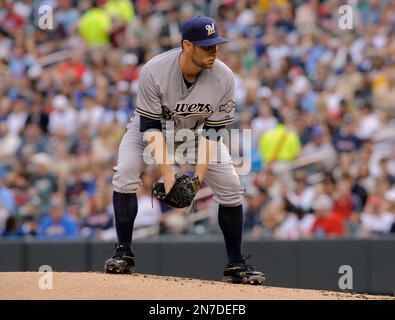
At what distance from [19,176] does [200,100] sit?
226 inches

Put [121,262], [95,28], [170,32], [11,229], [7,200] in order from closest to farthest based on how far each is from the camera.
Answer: [121,262] < [11,229] < [7,200] < [170,32] < [95,28]

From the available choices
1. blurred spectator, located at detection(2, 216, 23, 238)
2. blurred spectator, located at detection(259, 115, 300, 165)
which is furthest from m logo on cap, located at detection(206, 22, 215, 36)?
blurred spectator, located at detection(259, 115, 300, 165)

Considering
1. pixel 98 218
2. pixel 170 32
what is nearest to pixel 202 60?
pixel 98 218

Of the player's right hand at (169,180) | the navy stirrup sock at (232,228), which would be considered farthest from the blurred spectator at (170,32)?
the player's right hand at (169,180)

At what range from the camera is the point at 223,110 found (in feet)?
23.6

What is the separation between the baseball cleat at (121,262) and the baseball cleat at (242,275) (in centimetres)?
69

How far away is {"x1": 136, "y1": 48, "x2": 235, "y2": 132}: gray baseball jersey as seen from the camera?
274 inches

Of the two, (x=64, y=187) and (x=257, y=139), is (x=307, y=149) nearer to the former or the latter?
(x=257, y=139)

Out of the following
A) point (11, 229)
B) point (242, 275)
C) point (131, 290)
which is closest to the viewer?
point (131, 290)

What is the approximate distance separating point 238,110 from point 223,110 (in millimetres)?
5887

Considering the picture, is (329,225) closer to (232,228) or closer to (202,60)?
(232,228)

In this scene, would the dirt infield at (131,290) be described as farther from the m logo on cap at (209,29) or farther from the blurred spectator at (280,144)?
the blurred spectator at (280,144)
